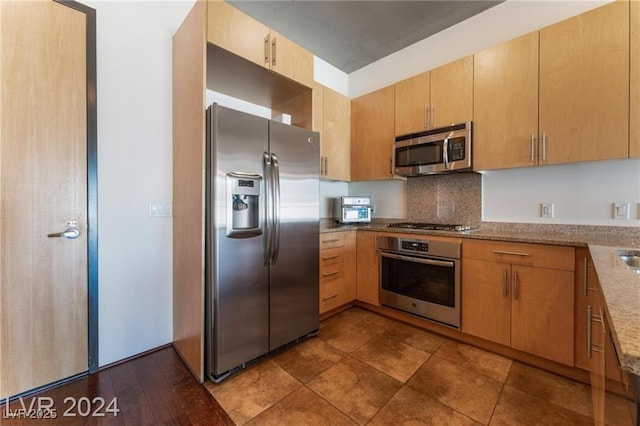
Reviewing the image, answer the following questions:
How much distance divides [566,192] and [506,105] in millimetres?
848

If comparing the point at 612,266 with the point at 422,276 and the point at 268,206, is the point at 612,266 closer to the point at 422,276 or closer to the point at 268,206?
the point at 422,276

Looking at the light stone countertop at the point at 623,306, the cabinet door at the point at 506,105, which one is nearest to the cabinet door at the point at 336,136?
the cabinet door at the point at 506,105

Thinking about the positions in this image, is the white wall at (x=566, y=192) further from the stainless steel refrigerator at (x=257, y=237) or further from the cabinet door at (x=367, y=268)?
the stainless steel refrigerator at (x=257, y=237)

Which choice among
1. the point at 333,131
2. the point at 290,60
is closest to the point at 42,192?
the point at 290,60

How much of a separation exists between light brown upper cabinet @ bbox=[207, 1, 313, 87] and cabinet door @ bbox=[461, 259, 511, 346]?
2143 millimetres

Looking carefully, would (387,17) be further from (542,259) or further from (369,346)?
(369,346)

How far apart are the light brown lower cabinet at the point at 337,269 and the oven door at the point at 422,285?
1.12 ft

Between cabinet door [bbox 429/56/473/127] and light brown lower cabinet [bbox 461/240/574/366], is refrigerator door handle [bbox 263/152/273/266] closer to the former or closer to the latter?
light brown lower cabinet [bbox 461/240/574/366]

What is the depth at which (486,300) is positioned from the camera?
6.72 ft

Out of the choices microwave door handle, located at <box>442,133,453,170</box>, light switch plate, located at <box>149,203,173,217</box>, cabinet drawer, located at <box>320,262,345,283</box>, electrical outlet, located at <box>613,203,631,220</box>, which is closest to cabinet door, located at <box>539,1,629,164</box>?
electrical outlet, located at <box>613,203,631,220</box>

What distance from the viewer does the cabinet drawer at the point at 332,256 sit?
8.47ft

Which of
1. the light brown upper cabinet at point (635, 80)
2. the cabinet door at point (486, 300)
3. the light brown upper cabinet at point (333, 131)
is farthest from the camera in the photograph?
the light brown upper cabinet at point (333, 131)

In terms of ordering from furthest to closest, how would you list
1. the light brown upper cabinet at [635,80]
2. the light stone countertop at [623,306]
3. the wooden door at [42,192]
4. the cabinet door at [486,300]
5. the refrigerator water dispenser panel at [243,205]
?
1. the cabinet door at [486,300]
2. the refrigerator water dispenser panel at [243,205]
3. the light brown upper cabinet at [635,80]
4. the wooden door at [42,192]
5. the light stone countertop at [623,306]

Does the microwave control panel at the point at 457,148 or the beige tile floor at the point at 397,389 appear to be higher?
the microwave control panel at the point at 457,148
